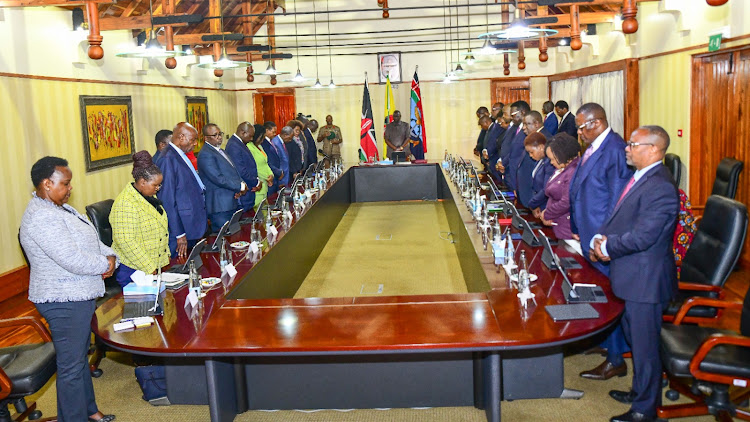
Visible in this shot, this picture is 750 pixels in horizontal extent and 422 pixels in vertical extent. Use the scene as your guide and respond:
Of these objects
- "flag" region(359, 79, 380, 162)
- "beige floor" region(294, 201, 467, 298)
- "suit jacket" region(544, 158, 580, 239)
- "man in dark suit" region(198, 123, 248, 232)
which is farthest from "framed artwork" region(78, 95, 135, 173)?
"suit jacket" region(544, 158, 580, 239)

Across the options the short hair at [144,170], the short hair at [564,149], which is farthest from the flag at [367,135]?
the short hair at [144,170]

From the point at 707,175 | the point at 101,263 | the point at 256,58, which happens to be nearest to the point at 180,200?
the point at 101,263

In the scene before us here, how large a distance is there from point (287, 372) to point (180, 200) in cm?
205

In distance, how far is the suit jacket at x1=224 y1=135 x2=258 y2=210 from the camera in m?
6.85

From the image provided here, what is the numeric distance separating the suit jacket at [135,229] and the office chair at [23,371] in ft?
1.96

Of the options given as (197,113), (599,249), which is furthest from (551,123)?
(599,249)

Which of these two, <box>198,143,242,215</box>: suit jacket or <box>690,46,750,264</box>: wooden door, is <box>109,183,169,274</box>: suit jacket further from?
<box>690,46,750,264</box>: wooden door

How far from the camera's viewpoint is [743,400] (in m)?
3.40

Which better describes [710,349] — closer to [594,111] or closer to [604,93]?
[594,111]

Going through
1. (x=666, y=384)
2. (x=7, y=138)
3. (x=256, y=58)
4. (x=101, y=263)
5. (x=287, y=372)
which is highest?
(x=256, y=58)

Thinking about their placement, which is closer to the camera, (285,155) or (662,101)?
(662,101)

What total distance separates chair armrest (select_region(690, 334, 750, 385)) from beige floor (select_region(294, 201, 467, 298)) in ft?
9.11

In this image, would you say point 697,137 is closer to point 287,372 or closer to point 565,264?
point 565,264

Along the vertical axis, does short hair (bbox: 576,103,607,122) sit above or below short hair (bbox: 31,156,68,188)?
above
